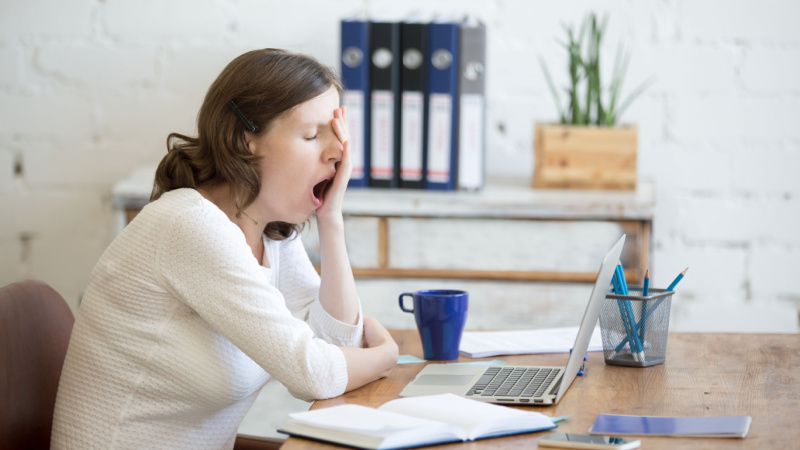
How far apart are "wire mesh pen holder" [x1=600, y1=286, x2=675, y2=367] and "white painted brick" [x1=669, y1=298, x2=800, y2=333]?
47.0 inches

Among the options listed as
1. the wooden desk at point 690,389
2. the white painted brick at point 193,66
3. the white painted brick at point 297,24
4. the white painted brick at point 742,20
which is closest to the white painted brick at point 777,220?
the white painted brick at point 742,20

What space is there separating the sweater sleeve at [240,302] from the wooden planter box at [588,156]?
1.02m

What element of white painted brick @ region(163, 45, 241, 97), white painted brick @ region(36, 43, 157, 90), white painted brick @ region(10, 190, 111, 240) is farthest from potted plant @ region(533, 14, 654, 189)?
white painted brick @ region(10, 190, 111, 240)

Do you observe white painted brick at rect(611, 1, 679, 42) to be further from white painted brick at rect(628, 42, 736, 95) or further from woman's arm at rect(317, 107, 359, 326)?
woman's arm at rect(317, 107, 359, 326)

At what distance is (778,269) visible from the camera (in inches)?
89.1

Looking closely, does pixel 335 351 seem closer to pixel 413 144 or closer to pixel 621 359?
pixel 621 359

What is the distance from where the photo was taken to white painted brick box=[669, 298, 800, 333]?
2266 mm

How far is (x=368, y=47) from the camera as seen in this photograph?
1.96m

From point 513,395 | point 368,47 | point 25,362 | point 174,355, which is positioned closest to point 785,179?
point 368,47

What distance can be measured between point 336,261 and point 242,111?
0.29m

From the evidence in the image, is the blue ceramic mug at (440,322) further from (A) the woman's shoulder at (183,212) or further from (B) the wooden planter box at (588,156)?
(B) the wooden planter box at (588,156)

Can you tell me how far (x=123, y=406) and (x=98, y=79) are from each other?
4.72 ft

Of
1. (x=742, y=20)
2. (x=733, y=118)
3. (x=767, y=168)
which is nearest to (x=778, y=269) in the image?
(x=767, y=168)

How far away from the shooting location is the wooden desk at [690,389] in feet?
2.82
